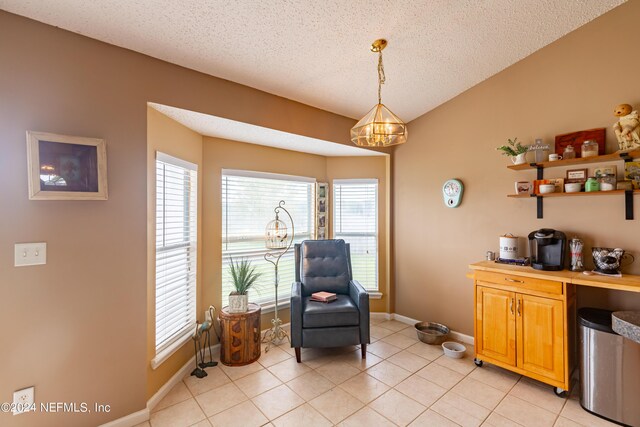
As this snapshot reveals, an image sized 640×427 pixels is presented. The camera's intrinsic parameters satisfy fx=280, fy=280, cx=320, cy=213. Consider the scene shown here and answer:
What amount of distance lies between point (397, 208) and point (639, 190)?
2.23m

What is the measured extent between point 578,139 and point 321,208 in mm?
2748

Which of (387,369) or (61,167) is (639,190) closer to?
(387,369)

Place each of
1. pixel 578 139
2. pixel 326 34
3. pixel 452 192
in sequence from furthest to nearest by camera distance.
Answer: pixel 452 192 → pixel 578 139 → pixel 326 34

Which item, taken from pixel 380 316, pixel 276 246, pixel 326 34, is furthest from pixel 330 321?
pixel 326 34

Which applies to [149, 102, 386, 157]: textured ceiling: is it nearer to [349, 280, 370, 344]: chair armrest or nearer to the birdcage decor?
the birdcage decor

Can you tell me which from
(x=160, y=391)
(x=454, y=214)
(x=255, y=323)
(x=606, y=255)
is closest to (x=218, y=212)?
(x=255, y=323)

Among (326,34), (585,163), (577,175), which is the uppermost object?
(326,34)

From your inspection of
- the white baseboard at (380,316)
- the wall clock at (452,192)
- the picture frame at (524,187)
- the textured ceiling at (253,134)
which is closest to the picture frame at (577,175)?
the picture frame at (524,187)

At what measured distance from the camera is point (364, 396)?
7.41ft

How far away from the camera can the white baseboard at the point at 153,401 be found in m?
1.92

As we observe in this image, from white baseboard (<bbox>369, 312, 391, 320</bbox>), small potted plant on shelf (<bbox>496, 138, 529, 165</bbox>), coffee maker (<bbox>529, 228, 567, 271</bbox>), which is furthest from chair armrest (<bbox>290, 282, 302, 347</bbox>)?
small potted plant on shelf (<bbox>496, 138, 529, 165</bbox>)

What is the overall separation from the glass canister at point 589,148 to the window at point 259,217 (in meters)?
2.76

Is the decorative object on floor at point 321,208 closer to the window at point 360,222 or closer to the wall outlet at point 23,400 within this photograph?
the window at point 360,222

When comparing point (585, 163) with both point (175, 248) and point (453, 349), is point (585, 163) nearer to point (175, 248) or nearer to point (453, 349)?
point (453, 349)
